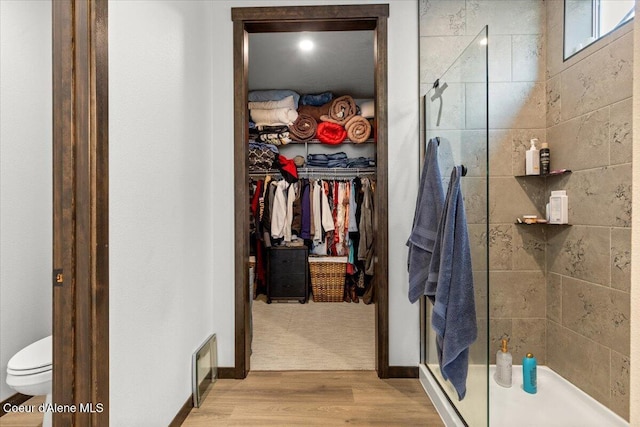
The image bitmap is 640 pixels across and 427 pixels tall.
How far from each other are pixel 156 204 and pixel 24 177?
1.58ft

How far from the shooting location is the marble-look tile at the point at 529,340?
2.04 metres

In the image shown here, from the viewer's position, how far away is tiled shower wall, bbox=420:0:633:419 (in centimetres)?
154

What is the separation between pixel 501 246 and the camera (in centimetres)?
207

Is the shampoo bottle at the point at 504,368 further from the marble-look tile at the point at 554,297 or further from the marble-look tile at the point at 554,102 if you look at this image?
the marble-look tile at the point at 554,102

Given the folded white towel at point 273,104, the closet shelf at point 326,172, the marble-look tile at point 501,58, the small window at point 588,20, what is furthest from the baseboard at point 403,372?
the folded white towel at point 273,104

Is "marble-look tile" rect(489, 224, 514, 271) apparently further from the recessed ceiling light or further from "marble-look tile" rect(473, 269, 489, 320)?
the recessed ceiling light

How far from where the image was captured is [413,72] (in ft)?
7.02

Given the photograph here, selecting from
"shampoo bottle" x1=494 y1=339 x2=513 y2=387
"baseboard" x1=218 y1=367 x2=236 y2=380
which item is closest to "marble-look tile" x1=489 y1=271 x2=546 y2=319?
"shampoo bottle" x1=494 y1=339 x2=513 y2=387

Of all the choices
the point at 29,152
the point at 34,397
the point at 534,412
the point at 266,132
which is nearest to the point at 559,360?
the point at 534,412

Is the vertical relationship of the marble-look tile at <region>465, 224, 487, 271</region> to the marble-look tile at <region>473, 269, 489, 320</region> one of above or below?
above

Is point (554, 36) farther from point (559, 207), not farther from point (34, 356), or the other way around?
point (34, 356)

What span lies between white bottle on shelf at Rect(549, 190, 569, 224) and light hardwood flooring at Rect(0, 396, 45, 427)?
241 centimetres

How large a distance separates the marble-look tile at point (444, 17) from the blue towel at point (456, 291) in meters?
1.10

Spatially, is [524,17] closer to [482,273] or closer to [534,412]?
[482,273]
